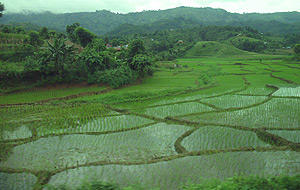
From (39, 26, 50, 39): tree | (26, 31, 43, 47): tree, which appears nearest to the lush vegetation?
(26, 31, 43, 47): tree

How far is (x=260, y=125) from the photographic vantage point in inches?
313

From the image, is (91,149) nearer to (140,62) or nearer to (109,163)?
(109,163)

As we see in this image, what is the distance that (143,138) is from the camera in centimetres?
694

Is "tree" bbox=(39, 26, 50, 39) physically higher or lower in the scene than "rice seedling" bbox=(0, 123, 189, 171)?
higher

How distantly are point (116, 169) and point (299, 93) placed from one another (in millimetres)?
12893

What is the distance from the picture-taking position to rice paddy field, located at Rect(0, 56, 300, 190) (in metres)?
4.82

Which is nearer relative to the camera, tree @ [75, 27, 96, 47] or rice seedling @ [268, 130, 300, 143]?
rice seedling @ [268, 130, 300, 143]

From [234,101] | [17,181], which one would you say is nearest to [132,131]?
[17,181]

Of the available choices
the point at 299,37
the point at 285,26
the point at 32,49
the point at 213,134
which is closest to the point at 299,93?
the point at 213,134

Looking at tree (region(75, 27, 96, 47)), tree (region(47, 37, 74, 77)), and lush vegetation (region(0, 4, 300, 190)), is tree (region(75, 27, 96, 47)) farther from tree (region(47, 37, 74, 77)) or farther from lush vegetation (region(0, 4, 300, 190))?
tree (region(47, 37, 74, 77))

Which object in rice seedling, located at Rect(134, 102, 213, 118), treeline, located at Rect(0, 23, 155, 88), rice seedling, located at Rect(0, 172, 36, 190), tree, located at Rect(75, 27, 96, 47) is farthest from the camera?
tree, located at Rect(75, 27, 96, 47)

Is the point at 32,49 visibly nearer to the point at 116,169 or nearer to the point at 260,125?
the point at 116,169

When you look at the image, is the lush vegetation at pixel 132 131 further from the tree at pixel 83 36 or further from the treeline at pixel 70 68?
the tree at pixel 83 36

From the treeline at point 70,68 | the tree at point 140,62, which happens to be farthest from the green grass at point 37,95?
the tree at point 140,62
